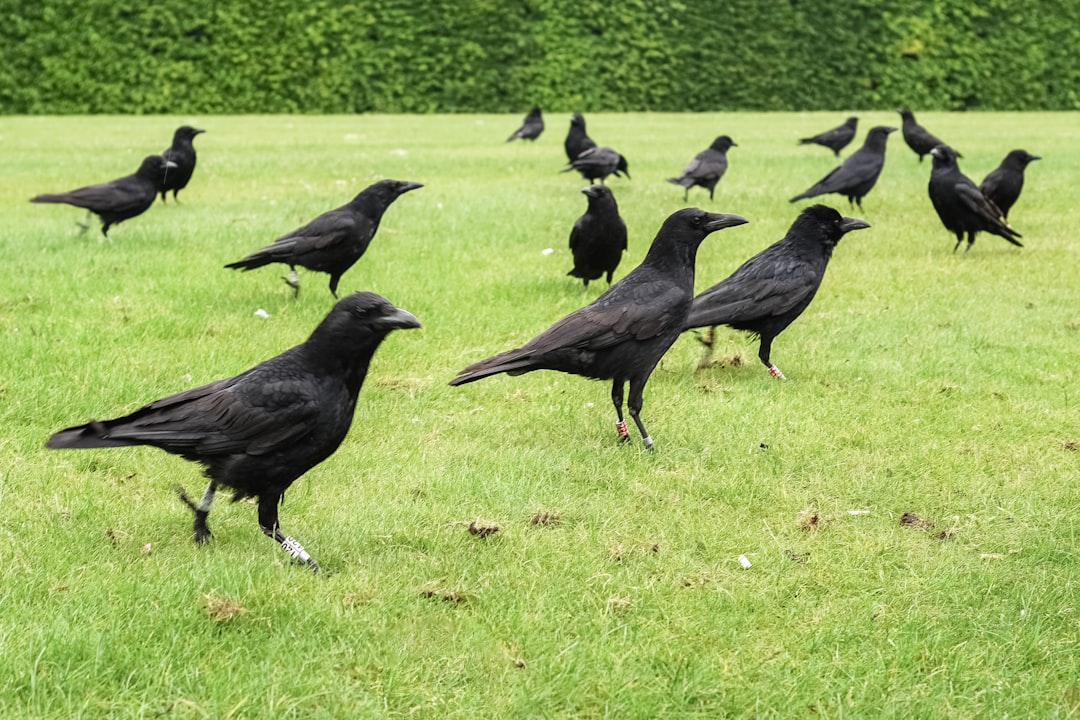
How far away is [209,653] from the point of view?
3.24 metres

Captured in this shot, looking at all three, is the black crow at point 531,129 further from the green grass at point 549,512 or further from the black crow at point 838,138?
the green grass at point 549,512

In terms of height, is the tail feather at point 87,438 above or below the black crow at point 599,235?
above

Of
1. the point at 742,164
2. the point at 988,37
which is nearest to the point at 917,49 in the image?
the point at 988,37

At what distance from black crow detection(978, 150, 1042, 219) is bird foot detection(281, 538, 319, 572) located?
31.8 feet

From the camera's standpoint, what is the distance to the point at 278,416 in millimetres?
3787

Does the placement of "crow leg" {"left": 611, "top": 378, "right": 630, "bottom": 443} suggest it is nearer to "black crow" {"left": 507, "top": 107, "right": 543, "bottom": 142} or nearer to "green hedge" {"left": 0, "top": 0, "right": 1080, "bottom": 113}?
"black crow" {"left": 507, "top": 107, "right": 543, "bottom": 142}

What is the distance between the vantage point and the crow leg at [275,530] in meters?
3.88

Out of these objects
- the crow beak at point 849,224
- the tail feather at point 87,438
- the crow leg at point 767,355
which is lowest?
the crow leg at point 767,355

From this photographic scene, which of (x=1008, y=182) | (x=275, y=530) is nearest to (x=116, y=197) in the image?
(x=275, y=530)

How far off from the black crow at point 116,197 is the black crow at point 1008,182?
333 inches

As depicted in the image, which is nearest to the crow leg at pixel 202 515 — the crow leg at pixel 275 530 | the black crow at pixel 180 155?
the crow leg at pixel 275 530

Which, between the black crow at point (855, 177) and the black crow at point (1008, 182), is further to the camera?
the black crow at point (855, 177)

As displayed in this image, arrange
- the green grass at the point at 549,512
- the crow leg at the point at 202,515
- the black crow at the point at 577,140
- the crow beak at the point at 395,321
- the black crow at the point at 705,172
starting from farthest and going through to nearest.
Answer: the black crow at the point at 577,140 < the black crow at the point at 705,172 < the crow leg at the point at 202,515 < the crow beak at the point at 395,321 < the green grass at the point at 549,512

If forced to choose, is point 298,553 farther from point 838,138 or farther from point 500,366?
point 838,138
